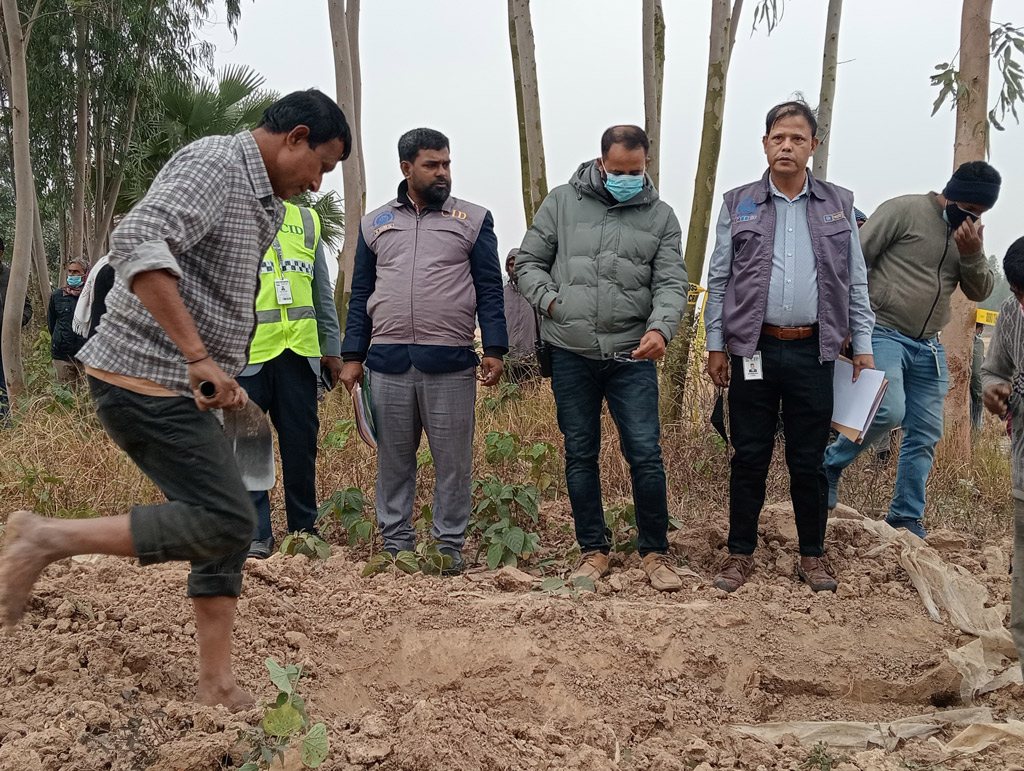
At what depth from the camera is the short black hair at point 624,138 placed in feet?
13.7

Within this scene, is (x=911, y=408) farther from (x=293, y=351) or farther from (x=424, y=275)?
(x=293, y=351)

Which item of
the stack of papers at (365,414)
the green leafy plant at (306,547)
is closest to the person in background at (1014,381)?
the stack of papers at (365,414)

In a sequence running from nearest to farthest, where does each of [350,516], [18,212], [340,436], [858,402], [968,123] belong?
[858,402]
[350,516]
[340,436]
[968,123]
[18,212]

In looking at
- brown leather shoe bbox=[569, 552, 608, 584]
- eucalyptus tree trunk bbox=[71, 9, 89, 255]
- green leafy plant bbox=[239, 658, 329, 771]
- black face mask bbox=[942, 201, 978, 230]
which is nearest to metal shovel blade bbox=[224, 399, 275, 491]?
green leafy plant bbox=[239, 658, 329, 771]

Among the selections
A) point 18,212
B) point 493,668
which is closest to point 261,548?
point 493,668

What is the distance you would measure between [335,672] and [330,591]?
648mm

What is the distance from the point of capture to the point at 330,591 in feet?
12.9

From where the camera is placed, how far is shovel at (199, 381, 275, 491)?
3.15 m

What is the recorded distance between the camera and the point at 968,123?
6.38m

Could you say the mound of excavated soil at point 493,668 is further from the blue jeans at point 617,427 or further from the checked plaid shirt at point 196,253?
the checked plaid shirt at point 196,253

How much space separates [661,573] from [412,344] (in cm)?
152

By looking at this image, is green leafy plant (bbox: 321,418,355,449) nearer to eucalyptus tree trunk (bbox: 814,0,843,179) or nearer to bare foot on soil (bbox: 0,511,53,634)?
bare foot on soil (bbox: 0,511,53,634)

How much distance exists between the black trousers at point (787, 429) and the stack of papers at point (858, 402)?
98mm

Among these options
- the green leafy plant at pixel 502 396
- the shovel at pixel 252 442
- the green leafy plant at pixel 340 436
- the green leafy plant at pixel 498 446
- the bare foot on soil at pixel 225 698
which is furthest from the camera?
the green leafy plant at pixel 502 396
